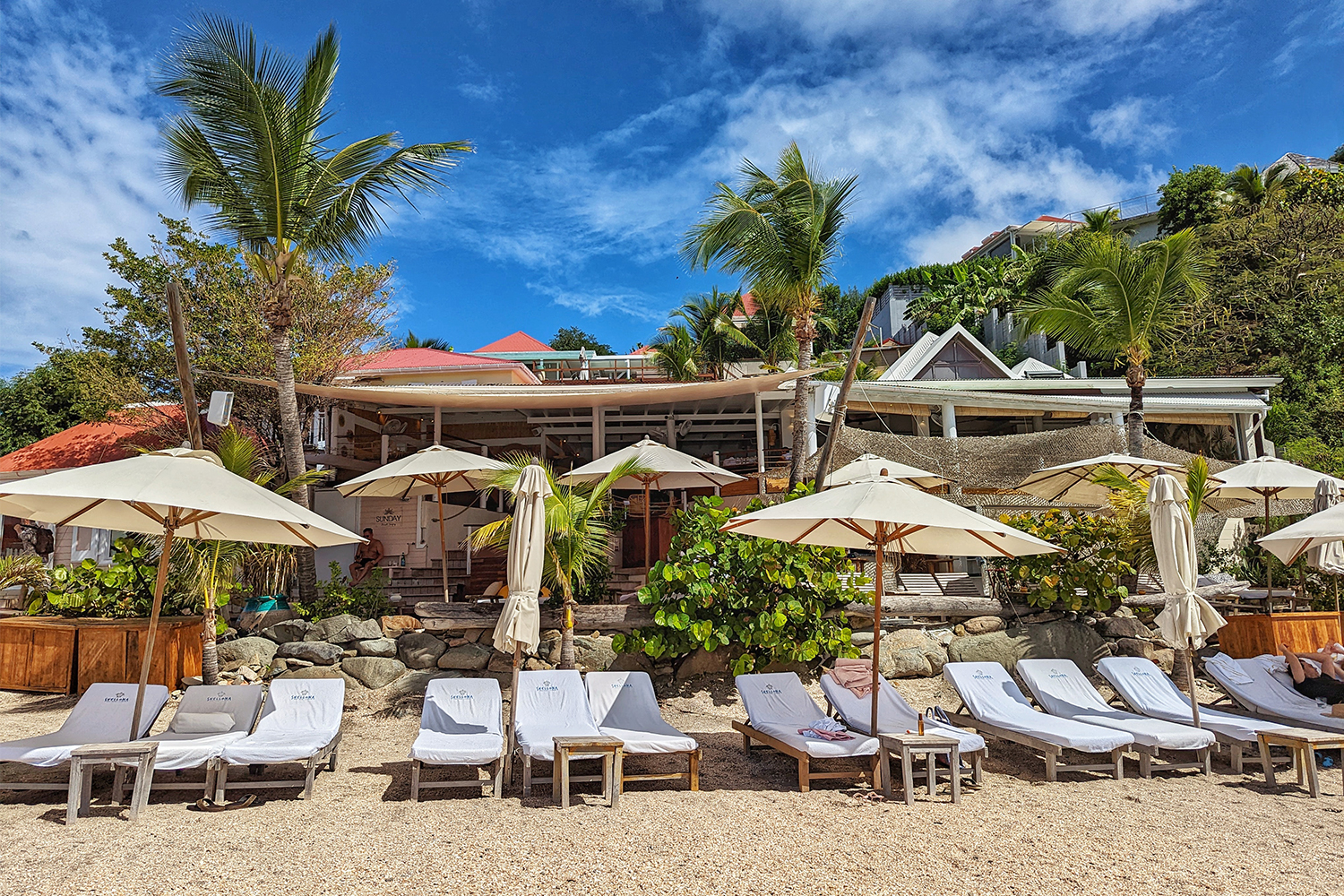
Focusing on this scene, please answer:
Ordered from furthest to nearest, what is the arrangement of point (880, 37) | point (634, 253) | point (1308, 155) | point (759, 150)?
point (1308, 155)
point (634, 253)
point (880, 37)
point (759, 150)

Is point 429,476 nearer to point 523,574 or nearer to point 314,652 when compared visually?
point 314,652

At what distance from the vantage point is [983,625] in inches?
362

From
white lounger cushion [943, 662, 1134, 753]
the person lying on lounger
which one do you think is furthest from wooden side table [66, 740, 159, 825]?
→ the person lying on lounger

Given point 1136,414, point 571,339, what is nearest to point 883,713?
point 1136,414

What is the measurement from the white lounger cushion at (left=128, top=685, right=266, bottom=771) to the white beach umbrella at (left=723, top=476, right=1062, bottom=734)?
4.01m

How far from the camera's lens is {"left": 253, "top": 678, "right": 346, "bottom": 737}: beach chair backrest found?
6031mm

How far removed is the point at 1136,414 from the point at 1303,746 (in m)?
7.12

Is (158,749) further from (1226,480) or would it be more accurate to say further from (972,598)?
(1226,480)

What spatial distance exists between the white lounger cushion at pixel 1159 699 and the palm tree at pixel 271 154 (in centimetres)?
898

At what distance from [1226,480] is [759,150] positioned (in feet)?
24.9

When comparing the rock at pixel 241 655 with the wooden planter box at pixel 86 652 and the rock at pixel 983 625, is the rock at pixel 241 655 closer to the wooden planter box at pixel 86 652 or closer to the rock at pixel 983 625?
the wooden planter box at pixel 86 652

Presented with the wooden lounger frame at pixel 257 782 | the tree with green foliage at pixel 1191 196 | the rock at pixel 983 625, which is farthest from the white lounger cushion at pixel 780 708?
the tree with green foliage at pixel 1191 196

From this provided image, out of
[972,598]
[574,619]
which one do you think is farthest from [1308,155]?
[574,619]

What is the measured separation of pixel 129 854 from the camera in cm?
407
